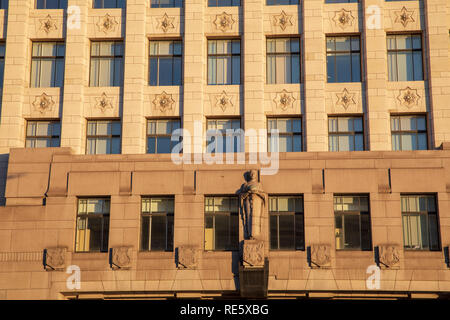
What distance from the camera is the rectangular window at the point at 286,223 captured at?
24.3 m

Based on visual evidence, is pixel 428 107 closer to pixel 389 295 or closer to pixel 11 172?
pixel 389 295

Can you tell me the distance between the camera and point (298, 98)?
25.9m

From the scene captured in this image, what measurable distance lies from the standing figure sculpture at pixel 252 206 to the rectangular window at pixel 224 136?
78.6 inches

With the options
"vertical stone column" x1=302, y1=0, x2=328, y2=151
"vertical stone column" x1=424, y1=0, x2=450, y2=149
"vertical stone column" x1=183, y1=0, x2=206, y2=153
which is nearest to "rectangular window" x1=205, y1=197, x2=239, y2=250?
"vertical stone column" x1=183, y1=0, x2=206, y2=153

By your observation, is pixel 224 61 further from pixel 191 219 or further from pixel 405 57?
pixel 405 57

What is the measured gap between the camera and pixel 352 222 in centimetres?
2438

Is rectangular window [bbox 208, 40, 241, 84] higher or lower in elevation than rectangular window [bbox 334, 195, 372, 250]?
higher

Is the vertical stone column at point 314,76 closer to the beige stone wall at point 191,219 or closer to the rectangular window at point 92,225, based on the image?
the beige stone wall at point 191,219

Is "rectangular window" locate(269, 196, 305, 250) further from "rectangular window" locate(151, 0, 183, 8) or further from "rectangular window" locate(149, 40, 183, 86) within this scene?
"rectangular window" locate(151, 0, 183, 8)

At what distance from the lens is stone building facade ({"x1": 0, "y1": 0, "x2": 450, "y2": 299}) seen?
23.8 metres

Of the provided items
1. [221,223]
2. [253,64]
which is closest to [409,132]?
[253,64]

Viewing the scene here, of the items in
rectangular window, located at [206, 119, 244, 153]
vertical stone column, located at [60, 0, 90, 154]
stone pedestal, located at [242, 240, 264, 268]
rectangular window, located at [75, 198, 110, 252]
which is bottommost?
stone pedestal, located at [242, 240, 264, 268]

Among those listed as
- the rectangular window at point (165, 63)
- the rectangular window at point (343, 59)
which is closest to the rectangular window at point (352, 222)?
the rectangular window at point (343, 59)

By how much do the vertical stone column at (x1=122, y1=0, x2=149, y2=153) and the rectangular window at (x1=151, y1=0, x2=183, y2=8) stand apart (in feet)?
1.21
